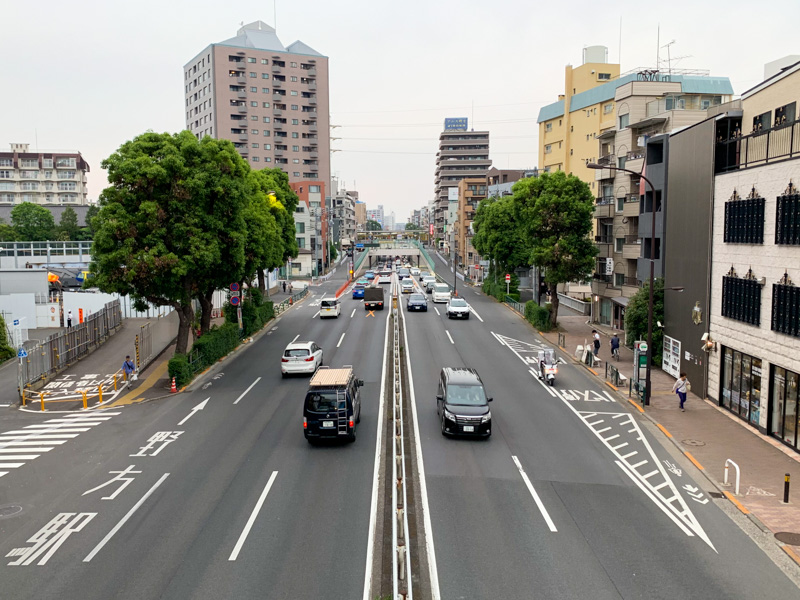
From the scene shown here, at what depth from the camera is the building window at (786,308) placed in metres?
20.3

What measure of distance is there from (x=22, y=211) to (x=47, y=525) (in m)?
90.6

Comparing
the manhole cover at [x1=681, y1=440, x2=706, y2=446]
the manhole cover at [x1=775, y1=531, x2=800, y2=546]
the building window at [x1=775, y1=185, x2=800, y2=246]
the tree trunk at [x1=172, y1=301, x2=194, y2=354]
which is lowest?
the manhole cover at [x1=681, y1=440, x2=706, y2=446]

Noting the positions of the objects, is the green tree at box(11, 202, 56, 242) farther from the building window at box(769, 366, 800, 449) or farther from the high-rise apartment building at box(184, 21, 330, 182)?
the building window at box(769, 366, 800, 449)

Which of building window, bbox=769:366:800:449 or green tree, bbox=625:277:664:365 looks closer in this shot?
building window, bbox=769:366:800:449

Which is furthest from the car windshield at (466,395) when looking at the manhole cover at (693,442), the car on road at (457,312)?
the car on road at (457,312)

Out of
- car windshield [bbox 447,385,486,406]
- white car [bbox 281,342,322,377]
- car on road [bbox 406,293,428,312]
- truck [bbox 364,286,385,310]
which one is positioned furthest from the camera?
truck [bbox 364,286,385,310]

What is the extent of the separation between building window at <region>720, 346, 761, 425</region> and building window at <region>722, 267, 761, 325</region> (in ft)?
4.78

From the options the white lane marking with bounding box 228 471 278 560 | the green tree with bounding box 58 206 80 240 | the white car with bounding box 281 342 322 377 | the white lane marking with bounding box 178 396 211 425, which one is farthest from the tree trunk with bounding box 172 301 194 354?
the green tree with bounding box 58 206 80 240

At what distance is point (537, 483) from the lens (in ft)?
56.7

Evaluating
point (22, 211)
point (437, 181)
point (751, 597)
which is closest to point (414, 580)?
point (751, 597)

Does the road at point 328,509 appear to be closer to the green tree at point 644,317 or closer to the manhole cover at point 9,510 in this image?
the manhole cover at point 9,510

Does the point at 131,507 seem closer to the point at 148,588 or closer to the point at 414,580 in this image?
the point at 148,588

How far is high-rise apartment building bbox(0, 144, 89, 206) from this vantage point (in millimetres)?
115625

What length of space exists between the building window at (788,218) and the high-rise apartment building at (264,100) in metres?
110
